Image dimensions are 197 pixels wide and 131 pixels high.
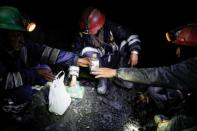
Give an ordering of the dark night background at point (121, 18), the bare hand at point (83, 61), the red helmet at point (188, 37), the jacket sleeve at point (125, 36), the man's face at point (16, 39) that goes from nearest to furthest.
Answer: the red helmet at point (188, 37)
the man's face at point (16, 39)
the bare hand at point (83, 61)
the jacket sleeve at point (125, 36)
the dark night background at point (121, 18)

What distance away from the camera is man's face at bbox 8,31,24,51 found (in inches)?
167

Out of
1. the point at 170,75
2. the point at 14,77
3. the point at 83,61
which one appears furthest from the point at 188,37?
the point at 14,77

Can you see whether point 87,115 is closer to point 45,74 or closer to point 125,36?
point 45,74

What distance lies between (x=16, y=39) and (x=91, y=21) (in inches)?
78.0

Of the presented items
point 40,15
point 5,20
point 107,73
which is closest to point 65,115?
point 107,73

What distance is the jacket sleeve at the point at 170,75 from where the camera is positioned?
146 inches

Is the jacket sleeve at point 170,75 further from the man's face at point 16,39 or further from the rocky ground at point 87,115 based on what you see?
the man's face at point 16,39

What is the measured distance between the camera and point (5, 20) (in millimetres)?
4195

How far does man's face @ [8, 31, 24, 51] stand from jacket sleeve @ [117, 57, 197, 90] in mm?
1693

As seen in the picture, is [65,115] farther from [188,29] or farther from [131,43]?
[188,29]

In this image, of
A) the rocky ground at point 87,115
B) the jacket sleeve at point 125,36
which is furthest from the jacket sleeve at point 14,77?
the jacket sleeve at point 125,36

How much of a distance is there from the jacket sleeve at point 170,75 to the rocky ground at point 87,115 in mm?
1278

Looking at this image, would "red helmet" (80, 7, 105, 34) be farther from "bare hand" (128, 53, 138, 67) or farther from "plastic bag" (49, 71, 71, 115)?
"plastic bag" (49, 71, 71, 115)

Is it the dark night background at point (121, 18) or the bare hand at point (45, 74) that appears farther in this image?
the dark night background at point (121, 18)
